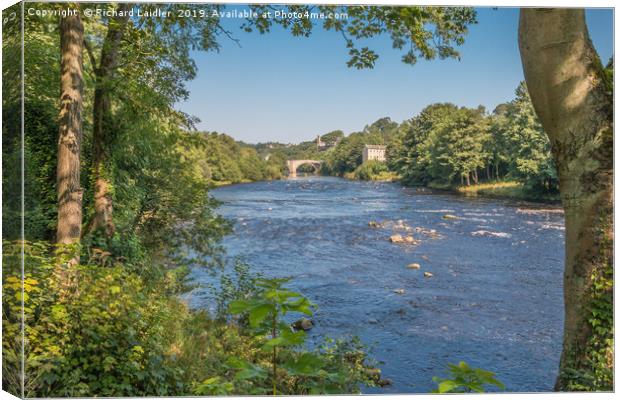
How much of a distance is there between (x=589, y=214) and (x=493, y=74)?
6.64ft

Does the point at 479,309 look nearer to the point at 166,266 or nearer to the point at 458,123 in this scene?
the point at 458,123

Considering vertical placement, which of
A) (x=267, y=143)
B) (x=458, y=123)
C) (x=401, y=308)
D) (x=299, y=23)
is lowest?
(x=401, y=308)

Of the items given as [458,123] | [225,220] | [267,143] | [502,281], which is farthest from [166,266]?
[502,281]

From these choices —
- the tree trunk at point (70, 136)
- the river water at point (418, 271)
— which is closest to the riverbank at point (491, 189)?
the river water at point (418, 271)

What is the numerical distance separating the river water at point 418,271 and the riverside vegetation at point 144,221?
2.97ft

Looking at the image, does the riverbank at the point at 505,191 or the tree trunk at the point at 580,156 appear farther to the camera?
the riverbank at the point at 505,191

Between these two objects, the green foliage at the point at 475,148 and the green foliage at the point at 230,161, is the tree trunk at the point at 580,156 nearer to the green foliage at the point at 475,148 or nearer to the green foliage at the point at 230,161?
the green foliage at the point at 475,148

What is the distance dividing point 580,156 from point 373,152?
4.53m

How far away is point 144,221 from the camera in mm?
6652

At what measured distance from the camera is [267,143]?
17.1ft

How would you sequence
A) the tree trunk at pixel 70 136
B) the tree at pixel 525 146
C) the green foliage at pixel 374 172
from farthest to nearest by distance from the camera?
the green foliage at pixel 374 172
the tree at pixel 525 146
the tree trunk at pixel 70 136

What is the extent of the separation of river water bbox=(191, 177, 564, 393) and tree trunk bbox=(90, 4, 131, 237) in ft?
5.42

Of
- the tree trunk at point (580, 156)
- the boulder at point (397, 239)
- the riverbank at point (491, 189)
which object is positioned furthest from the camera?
the boulder at point (397, 239)

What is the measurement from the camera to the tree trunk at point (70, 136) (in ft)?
13.5
